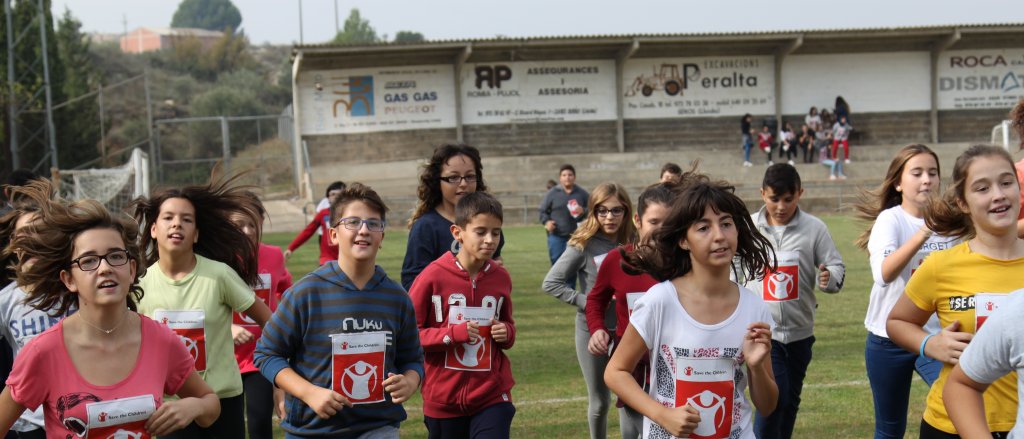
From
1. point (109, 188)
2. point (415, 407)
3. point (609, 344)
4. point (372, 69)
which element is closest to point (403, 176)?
point (372, 69)

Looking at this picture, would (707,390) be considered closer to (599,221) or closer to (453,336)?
(453,336)

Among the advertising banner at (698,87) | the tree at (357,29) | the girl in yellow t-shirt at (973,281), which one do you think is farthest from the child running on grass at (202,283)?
the tree at (357,29)

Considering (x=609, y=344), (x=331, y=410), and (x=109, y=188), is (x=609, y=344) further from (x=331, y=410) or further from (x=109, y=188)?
(x=109, y=188)

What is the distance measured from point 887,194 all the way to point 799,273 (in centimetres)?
68

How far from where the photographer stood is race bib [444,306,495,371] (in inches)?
215

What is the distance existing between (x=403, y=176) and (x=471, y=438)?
105 feet

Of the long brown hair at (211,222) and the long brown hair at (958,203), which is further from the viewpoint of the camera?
the long brown hair at (211,222)

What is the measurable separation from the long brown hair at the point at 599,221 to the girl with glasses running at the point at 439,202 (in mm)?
558

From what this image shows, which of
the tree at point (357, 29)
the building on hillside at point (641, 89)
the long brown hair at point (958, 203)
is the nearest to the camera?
the long brown hair at point (958, 203)

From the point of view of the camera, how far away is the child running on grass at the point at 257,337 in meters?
6.23

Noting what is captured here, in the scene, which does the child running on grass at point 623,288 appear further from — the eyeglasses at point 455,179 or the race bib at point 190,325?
the race bib at point 190,325

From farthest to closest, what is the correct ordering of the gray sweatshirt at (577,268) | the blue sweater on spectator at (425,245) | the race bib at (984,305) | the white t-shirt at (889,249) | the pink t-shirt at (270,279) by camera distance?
1. the pink t-shirt at (270,279)
2. the gray sweatshirt at (577,268)
3. the blue sweater on spectator at (425,245)
4. the white t-shirt at (889,249)
5. the race bib at (984,305)

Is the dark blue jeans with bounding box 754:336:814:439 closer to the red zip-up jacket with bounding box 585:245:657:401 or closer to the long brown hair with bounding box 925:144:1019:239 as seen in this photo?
the red zip-up jacket with bounding box 585:245:657:401

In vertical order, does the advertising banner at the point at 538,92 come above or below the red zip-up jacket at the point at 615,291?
above
